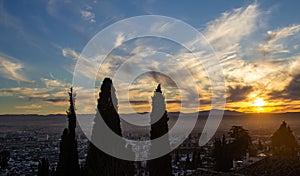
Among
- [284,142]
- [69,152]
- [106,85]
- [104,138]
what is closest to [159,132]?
[104,138]

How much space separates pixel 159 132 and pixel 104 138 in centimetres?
438

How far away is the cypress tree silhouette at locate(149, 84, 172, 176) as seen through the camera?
19.0 metres

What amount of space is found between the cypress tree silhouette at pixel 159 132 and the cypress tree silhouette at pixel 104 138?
8.11ft

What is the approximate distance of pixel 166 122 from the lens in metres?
19.8

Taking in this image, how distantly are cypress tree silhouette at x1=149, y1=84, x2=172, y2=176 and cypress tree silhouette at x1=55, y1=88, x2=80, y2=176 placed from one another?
4539mm

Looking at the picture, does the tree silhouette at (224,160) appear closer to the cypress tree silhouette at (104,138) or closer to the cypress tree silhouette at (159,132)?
the cypress tree silhouette at (159,132)

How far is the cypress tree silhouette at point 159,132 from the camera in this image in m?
19.0

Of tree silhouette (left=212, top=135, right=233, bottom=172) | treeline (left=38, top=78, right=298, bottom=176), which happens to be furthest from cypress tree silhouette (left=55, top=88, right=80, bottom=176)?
tree silhouette (left=212, top=135, right=233, bottom=172)

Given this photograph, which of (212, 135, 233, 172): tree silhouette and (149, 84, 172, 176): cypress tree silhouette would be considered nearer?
(149, 84, 172, 176): cypress tree silhouette

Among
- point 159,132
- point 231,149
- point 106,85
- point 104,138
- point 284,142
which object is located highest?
point 106,85

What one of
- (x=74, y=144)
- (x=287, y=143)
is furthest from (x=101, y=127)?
(x=287, y=143)

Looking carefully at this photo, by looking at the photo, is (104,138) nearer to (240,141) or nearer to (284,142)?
(284,142)

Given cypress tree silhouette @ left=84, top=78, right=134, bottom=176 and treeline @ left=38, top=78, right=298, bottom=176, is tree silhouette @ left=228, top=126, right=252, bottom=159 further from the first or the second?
cypress tree silhouette @ left=84, top=78, right=134, bottom=176

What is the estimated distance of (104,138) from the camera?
52.5 feet
